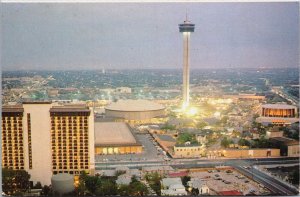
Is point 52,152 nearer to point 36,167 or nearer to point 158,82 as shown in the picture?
point 36,167

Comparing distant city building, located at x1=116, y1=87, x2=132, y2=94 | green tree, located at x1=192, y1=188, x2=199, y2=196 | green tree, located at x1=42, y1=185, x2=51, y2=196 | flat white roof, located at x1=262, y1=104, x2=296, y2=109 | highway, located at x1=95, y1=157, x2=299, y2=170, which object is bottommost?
green tree, located at x1=192, y1=188, x2=199, y2=196

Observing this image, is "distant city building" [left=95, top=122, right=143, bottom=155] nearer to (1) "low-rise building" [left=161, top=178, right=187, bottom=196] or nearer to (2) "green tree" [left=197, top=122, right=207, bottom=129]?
(2) "green tree" [left=197, top=122, right=207, bottom=129]

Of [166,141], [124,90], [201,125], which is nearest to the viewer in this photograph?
[166,141]

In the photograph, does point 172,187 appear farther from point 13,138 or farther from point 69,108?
point 13,138

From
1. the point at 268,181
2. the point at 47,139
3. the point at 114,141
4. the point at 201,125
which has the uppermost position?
the point at 47,139

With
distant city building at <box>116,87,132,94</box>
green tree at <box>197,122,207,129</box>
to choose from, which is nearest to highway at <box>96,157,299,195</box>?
green tree at <box>197,122,207,129</box>

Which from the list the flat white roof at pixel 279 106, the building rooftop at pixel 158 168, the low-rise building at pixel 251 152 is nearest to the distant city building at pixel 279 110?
the flat white roof at pixel 279 106

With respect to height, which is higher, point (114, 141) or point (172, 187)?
point (114, 141)

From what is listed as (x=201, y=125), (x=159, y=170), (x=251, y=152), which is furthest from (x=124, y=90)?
(x=251, y=152)
